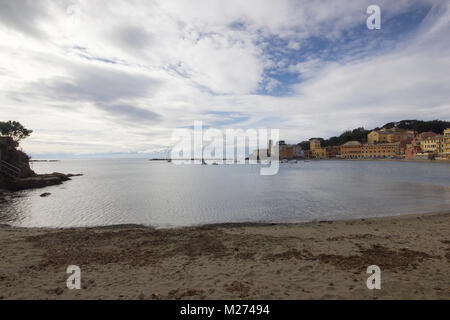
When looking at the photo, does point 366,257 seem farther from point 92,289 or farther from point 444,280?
point 92,289

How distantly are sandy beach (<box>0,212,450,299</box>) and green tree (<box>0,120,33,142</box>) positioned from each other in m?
58.3

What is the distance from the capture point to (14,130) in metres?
56.6

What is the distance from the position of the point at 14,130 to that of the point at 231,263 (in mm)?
70594

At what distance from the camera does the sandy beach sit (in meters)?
6.26

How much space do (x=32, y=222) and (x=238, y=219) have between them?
15550mm

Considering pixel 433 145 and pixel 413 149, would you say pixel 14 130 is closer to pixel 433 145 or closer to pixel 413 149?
pixel 433 145

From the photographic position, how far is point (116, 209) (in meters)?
22.8

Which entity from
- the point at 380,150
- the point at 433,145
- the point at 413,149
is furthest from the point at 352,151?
the point at 433,145

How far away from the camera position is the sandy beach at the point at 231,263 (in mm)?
6262

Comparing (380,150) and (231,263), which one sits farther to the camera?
(380,150)

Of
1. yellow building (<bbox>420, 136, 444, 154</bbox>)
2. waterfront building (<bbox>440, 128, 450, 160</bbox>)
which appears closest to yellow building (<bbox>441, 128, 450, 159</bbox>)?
waterfront building (<bbox>440, 128, 450, 160</bbox>)

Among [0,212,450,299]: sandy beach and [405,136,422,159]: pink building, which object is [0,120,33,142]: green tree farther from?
[405,136,422,159]: pink building

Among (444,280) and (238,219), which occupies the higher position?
(444,280)
